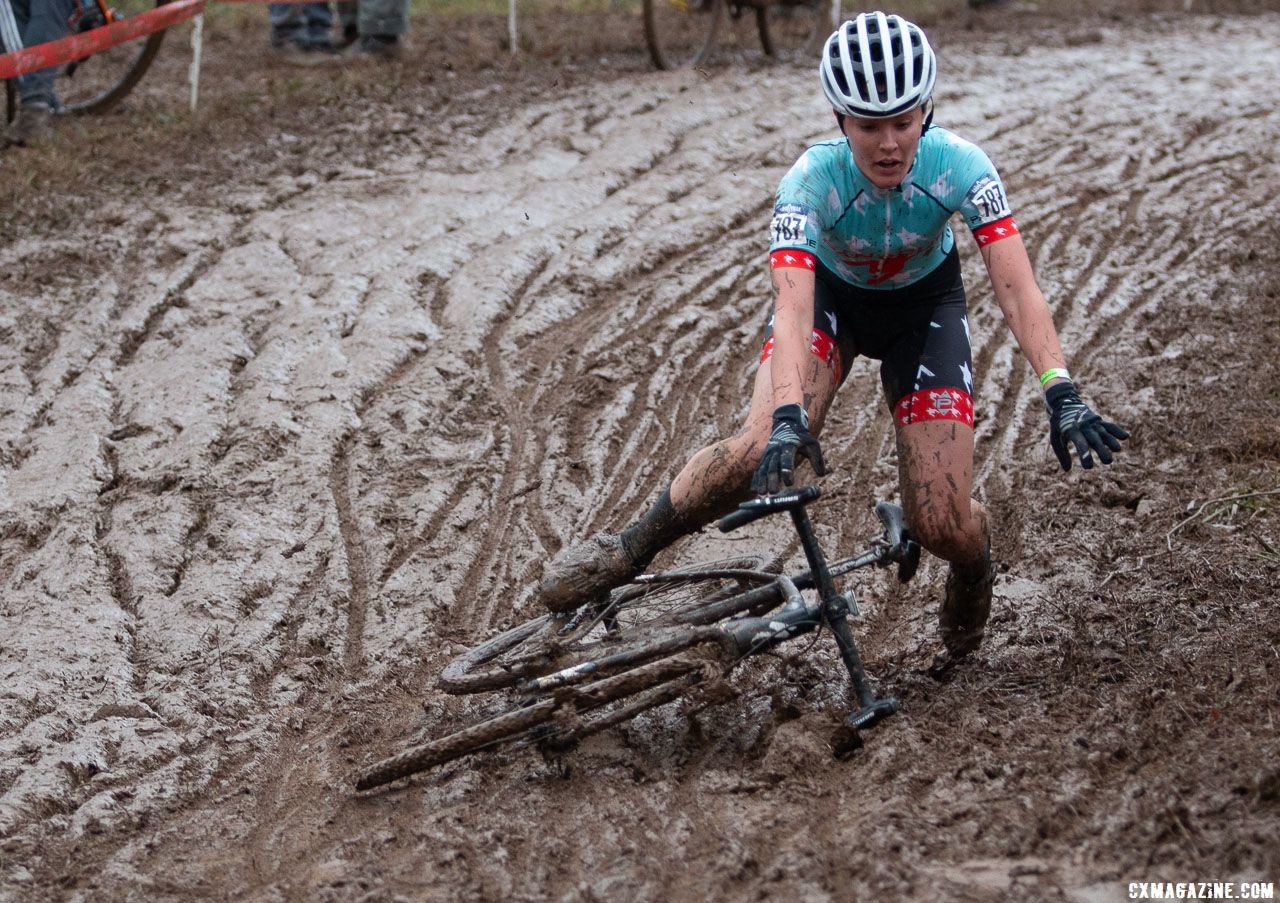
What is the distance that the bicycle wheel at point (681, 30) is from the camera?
1166cm

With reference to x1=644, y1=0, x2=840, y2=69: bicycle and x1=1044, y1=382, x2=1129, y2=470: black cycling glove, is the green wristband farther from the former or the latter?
x1=644, y1=0, x2=840, y2=69: bicycle

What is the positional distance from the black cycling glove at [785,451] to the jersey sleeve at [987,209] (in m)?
0.92

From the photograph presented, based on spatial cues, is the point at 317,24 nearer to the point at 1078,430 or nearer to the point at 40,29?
the point at 40,29

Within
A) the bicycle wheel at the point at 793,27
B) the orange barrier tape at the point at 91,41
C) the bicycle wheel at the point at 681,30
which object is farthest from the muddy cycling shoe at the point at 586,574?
the bicycle wheel at the point at 793,27

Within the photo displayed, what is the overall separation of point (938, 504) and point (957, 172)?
112 cm

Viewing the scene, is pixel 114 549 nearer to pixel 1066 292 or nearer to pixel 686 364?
pixel 686 364

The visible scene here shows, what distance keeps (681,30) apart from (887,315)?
9967 millimetres

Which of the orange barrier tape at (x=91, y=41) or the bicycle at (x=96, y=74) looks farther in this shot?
the bicycle at (x=96, y=74)

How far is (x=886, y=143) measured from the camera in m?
4.23

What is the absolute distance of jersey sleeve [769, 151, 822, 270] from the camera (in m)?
4.32

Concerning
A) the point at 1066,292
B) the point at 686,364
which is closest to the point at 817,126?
the point at 1066,292

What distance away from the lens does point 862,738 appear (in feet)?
13.6

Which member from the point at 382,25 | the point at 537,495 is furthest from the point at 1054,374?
the point at 382,25

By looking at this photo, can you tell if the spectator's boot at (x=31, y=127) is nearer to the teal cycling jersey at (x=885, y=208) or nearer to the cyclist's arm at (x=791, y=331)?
the teal cycling jersey at (x=885, y=208)
